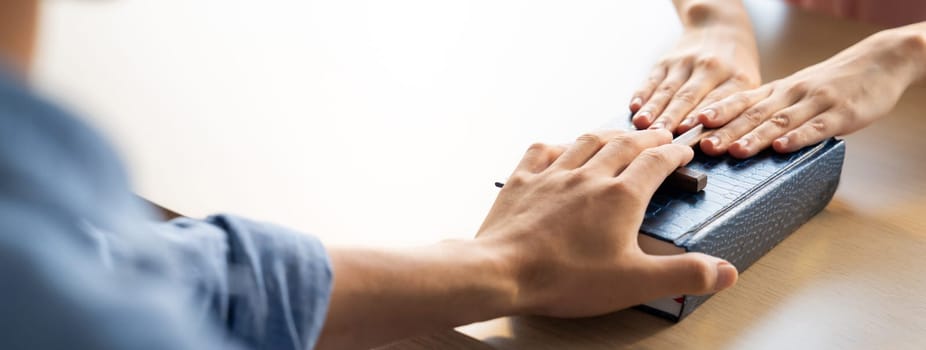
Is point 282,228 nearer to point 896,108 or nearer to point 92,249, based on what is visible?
point 92,249

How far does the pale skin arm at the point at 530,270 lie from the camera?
2.67 ft

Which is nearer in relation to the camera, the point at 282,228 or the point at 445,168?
the point at 282,228

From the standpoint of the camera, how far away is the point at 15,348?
39 centimetres

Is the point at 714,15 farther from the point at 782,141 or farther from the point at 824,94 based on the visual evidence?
the point at 782,141

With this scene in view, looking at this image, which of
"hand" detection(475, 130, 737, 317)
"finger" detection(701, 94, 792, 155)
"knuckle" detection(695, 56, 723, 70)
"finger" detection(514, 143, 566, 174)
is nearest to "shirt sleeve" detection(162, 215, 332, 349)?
"hand" detection(475, 130, 737, 317)

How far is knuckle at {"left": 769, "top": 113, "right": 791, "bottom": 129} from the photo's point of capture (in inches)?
44.0

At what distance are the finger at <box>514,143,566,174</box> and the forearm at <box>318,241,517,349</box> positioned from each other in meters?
0.14

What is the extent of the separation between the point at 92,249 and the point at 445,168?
686 mm

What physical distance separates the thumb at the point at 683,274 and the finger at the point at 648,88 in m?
0.34

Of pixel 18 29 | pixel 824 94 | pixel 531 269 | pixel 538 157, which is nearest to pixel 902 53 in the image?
pixel 824 94

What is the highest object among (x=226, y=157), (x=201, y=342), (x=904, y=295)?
(x=201, y=342)

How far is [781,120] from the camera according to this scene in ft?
3.68

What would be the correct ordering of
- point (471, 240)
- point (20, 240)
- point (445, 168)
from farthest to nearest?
point (445, 168), point (471, 240), point (20, 240)

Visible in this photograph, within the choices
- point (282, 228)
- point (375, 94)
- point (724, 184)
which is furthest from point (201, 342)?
point (375, 94)
